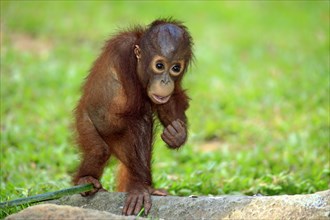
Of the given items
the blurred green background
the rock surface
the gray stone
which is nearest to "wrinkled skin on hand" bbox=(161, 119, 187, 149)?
the rock surface

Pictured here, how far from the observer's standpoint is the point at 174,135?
470cm

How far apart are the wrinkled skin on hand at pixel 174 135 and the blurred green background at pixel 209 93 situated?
29.3 inches

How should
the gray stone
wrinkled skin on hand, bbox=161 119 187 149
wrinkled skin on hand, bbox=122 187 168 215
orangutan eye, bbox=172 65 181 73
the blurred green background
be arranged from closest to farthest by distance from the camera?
→ the gray stone < wrinkled skin on hand, bbox=122 187 168 215 < orangutan eye, bbox=172 65 181 73 < wrinkled skin on hand, bbox=161 119 187 149 < the blurred green background

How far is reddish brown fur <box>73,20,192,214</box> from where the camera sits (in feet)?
15.1

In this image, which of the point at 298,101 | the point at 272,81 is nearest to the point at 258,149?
the point at 298,101

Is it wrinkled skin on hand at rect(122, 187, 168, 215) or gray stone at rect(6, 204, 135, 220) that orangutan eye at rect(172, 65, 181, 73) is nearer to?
wrinkled skin on hand at rect(122, 187, 168, 215)

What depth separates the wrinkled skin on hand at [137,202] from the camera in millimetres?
4285

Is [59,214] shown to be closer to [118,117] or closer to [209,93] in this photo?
[118,117]

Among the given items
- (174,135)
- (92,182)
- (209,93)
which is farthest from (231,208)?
(209,93)

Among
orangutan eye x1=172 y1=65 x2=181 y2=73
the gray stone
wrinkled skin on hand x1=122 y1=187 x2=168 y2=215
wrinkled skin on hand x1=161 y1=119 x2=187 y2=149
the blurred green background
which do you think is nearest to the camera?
the gray stone

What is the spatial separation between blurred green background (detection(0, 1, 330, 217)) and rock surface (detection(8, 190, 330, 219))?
123 cm

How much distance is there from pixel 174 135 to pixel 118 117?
41 cm

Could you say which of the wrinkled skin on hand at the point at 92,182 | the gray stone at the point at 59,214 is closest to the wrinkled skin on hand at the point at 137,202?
the wrinkled skin on hand at the point at 92,182

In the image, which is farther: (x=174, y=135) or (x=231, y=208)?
(x=174, y=135)
